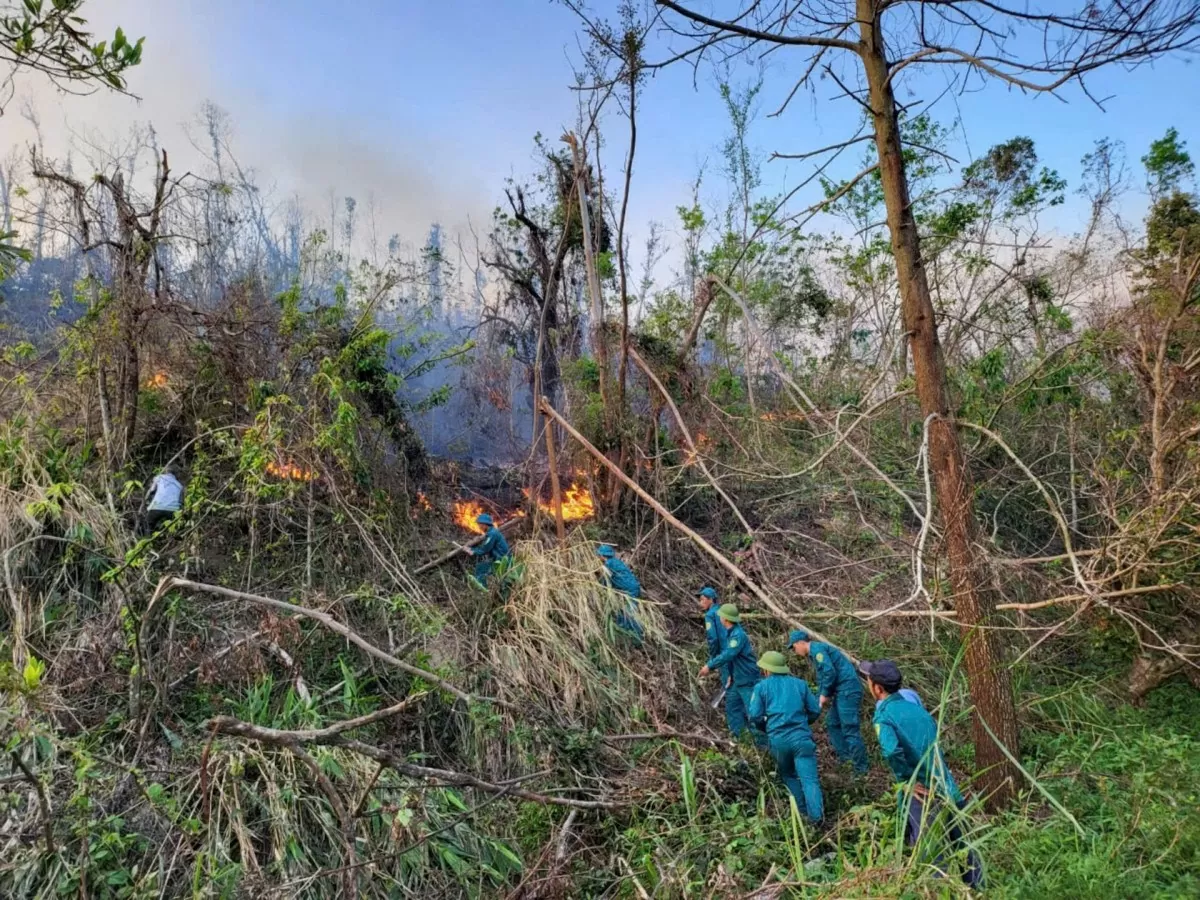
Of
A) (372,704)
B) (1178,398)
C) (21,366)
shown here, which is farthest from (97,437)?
(1178,398)

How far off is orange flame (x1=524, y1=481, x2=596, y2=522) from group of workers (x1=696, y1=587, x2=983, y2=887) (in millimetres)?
2861

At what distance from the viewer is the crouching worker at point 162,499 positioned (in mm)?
5426

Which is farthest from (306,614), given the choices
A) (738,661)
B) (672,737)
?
(738,661)

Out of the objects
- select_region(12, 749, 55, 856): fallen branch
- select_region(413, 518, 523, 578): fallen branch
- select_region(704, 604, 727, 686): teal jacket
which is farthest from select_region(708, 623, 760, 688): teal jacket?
select_region(12, 749, 55, 856): fallen branch

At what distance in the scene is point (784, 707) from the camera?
13.9 feet

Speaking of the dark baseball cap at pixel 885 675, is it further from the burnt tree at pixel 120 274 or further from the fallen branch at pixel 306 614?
the burnt tree at pixel 120 274

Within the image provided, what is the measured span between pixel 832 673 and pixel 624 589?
6.75 feet

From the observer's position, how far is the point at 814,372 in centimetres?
1320

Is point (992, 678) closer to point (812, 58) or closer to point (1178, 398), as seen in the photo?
point (1178, 398)

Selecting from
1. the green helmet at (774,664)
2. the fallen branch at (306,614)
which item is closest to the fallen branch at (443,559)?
the fallen branch at (306,614)

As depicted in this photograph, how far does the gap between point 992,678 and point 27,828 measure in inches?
192

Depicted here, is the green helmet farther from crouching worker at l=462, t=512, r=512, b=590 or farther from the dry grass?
crouching worker at l=462, t=512, r=512, b=590

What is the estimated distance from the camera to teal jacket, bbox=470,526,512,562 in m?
6.57

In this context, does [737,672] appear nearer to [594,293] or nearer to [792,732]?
[792,732]
